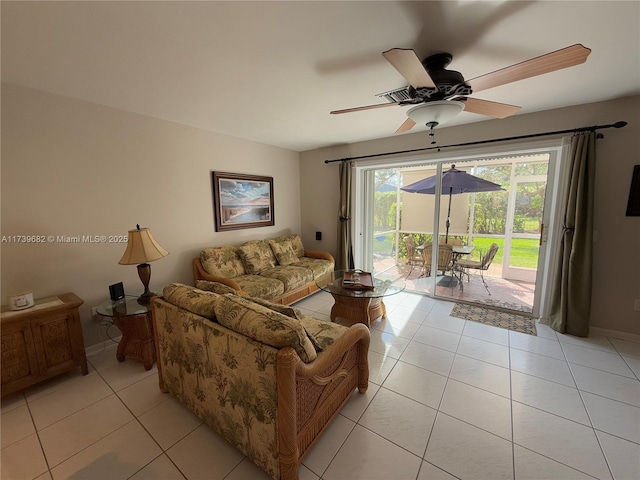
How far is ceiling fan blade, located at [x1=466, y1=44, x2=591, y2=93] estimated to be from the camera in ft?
3.96

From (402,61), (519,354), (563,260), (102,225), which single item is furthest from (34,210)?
(563,260)

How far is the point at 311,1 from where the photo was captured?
1242mm

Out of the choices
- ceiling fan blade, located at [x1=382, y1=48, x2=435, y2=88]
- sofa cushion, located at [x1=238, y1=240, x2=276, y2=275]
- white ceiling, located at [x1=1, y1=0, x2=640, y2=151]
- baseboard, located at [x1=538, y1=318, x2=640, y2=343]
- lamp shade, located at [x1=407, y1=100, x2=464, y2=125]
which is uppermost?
white ceiling, located at [x1=1, y1=0, x2=640, y2=151]

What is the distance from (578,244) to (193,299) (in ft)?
11.9

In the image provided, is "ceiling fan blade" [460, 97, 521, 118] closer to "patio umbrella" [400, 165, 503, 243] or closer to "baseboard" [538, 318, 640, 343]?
"patio umbrella" [400, 165, 503, 243]

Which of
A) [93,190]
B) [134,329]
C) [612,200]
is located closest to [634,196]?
[612,200]

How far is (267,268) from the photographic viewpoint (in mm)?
3719

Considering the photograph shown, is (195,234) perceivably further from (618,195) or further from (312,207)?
(618,195)

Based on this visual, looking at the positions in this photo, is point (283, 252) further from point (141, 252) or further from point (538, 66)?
point (538, 66)

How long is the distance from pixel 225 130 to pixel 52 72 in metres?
1.68

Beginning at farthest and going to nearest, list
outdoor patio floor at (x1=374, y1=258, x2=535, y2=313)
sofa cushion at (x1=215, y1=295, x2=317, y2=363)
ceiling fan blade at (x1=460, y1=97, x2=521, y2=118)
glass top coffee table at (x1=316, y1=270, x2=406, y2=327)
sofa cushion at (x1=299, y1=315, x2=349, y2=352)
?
outdoor patio floor at (x1=374, y1=258, x2=535, y2=313) → glass top coffee table at (x1=316, y1=270, x2=406, y2=327) → ceiling fan blade at (x1=460, y1=97, x2=521, y2=118) → sofa cushion at (x1=299, y1=315, x2=349, y2=352) → sofa cushion at (x1=215, y1=295, x2=317, y2=363)

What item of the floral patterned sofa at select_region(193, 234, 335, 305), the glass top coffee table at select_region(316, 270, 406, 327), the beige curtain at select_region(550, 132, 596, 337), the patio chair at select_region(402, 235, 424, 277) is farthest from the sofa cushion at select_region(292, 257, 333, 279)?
the beige curtain at select_region(550, 132, 596, 337)

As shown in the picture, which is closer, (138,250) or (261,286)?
(138,250)

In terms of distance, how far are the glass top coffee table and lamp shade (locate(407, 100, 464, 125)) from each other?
169 centimetres
